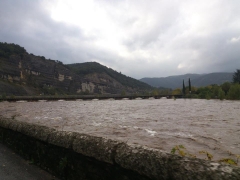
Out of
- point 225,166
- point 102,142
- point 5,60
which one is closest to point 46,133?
point 102,142

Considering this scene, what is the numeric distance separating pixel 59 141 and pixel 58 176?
48 cm

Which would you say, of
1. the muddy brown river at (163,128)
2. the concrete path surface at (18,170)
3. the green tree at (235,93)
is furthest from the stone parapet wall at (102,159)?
the green tree at (235,93)

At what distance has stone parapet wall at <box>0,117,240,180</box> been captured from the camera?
1518mm

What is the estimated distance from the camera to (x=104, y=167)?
2168 millimetres

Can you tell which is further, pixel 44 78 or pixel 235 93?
pixel 44 78

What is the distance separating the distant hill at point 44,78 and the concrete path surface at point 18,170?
65636 millimetres

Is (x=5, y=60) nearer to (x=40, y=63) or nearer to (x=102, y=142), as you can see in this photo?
(x=40, y=63)

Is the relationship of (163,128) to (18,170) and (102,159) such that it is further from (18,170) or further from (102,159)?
(102,159)

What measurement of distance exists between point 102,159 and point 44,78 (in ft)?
330

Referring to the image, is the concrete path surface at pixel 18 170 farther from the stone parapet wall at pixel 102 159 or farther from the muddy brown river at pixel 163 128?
the muddy brown river at pixel 163 128

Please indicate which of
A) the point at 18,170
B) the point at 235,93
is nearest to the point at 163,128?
the point at 18,170

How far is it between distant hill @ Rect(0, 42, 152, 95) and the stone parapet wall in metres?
66.2

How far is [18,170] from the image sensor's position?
3.03 m

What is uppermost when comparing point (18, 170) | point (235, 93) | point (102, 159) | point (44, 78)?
point (44, 78)
